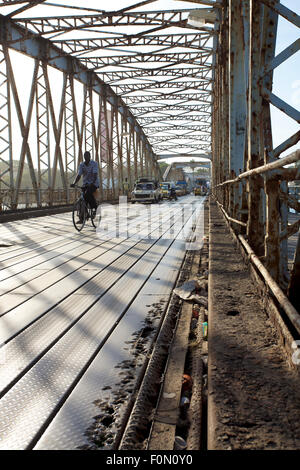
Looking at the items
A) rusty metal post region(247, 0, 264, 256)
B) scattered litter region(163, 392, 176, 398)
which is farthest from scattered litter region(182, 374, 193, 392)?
rusty metal post region(247, 0, 264, 256)

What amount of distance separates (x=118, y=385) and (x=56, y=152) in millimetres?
17248

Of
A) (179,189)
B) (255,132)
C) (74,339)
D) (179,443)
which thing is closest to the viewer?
(179,443)

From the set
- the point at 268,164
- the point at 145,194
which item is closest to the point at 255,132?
the point at 268,164

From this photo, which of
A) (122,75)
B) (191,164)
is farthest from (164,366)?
(191,164)

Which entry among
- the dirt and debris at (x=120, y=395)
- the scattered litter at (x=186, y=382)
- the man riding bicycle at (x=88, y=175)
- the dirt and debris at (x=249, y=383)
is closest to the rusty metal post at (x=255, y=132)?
the dirt and debris at (x=249, y=383)

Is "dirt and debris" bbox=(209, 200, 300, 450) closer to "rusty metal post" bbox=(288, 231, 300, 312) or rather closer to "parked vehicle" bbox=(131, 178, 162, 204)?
"rusty metal post" bbox=(288, 231, 300, 312)

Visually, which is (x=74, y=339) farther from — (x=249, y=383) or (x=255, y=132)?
(x=255, y=132)

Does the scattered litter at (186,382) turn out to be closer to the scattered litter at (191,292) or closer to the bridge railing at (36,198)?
the scattered litter at (191,292)

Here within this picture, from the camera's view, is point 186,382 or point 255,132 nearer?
point 186,382

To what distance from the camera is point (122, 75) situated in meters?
26.2

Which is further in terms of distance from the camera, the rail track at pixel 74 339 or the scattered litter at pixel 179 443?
the rail track at pixel 74 339

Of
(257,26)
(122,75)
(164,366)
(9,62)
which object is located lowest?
(164,366)

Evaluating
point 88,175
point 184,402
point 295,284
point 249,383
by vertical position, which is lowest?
point 184,402
